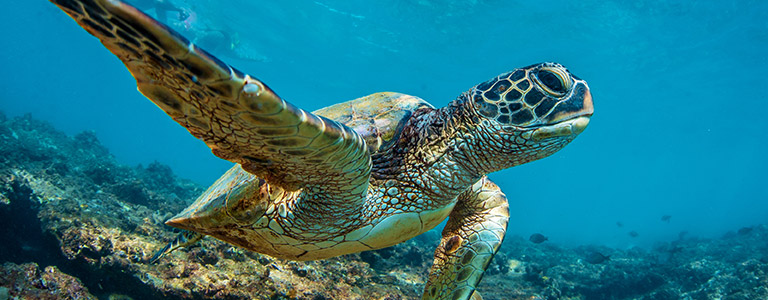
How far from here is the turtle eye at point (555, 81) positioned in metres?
1.99

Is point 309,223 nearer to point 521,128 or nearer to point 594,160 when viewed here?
point 521,128

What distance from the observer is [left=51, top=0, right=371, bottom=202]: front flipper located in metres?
1.02

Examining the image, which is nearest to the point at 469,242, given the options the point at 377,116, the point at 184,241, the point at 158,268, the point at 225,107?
the point at 377,116

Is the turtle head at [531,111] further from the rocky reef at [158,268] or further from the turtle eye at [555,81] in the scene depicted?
the rocky reef at [158,268]

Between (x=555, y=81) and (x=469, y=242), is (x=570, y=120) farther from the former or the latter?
(x=469, y=242)

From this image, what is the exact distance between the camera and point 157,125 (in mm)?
115750

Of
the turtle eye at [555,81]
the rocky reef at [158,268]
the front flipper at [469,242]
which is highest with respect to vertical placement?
the turtle eye at [555,81]

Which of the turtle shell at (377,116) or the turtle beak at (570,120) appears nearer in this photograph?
the turtle beak at (570,120)

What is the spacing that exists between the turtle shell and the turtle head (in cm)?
61

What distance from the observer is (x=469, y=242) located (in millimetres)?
2797

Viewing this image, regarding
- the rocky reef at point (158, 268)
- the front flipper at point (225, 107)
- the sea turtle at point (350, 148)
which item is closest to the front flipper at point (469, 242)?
the sea turtle at point (350, 148)

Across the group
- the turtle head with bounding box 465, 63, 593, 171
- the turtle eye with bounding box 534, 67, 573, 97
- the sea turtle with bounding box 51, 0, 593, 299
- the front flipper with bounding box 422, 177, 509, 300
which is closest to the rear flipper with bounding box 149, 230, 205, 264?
the sea turtle with bounding box 51, 0, 593, 299

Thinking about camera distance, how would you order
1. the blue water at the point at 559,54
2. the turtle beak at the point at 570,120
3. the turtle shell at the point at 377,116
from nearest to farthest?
the turtle beak at the point at 570,120 < the turtle shell at the point at 377,116 < the blue water at the point at 559,54

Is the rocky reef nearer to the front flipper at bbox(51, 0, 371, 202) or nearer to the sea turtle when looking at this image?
the sea turtle
